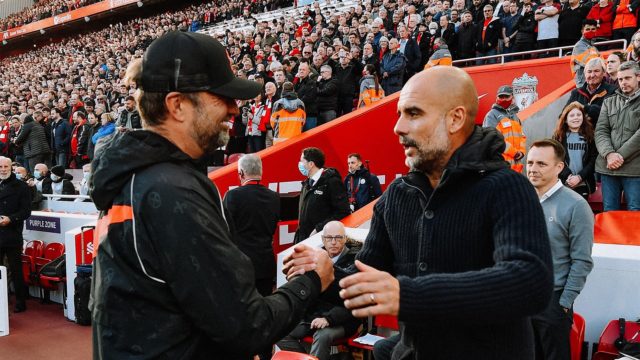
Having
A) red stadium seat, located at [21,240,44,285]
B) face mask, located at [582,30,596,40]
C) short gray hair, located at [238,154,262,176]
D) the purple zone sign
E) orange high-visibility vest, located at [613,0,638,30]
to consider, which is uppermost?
orange high-visibility vest, located at [613,0,638,30]

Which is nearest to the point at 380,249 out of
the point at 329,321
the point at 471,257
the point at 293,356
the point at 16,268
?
the point at 471,257

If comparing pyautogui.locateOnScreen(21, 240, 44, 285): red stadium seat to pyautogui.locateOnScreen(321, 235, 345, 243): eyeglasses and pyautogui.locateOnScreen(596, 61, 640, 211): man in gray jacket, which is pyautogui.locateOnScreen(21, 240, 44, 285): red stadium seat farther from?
pyautogui.locateOnScreen(596, 61, 640, 211): man in gray jacket

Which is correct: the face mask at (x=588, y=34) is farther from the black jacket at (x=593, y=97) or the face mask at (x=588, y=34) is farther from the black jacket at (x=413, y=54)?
the black jacket at (x=413, y=54)

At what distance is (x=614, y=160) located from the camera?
4.90 m

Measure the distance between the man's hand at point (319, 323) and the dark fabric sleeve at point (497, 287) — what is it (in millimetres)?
3373

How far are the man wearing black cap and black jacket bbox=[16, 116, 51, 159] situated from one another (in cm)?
1242

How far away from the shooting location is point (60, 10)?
34188 mm

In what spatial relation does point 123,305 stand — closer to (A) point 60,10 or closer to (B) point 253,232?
(B) point 253,232

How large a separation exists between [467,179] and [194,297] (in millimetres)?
787

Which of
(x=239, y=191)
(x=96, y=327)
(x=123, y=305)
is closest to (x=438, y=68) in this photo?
(x=123, y=305)

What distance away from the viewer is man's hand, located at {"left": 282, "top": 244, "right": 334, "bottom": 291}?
5.42ft

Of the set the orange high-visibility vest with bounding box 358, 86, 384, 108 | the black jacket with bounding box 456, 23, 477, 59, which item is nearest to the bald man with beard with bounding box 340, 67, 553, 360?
the orange high-visibility vest with bounding box 358, 86, 384, 108

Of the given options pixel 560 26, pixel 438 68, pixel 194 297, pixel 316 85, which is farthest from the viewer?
pixel 316 85

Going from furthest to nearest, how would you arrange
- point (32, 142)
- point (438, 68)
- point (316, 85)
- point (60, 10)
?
point (60, 10)
point (32, 142)
point (316, 85)
point (438, 68)
